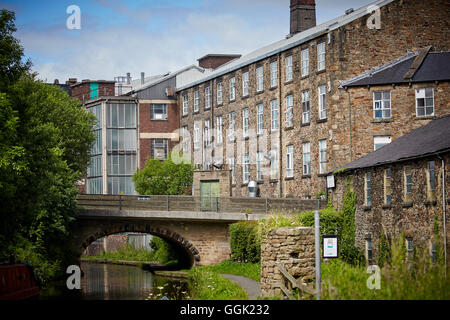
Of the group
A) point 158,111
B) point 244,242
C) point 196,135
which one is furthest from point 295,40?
point 158,111

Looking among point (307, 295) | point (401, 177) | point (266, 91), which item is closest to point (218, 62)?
point (266, 91)

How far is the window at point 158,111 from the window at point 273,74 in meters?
17.9

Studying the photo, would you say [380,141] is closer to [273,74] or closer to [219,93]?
[273,74]

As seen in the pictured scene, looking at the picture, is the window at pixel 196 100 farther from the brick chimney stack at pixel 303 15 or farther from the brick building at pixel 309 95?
the brick chimney stack at pixel 303 15

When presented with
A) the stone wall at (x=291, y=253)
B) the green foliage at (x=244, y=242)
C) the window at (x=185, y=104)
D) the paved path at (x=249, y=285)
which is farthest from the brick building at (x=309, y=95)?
the stone wall at (x=291, y=253)

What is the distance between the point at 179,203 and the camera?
51000 mm

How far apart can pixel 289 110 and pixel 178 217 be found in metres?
9.68

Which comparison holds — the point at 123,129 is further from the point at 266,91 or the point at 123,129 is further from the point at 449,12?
the point at 449,12

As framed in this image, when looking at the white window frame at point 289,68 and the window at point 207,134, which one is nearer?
the white window frame at point 289,68

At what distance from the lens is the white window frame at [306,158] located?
5141 centimetres

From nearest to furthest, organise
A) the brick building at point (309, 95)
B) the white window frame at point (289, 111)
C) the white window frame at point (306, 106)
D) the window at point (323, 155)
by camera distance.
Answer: the brick building at point (309, 95) < the window at point (323, 155) < the white window frame at point (306, 106) < the white window frame at point (289, 111)

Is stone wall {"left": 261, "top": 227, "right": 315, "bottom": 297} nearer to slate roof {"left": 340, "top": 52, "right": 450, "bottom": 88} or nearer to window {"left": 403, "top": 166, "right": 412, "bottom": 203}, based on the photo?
window {"left": 403, "top": 166, "right": 412, "bottom": 203}

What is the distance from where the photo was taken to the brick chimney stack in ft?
191

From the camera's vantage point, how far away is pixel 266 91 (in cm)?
5653
